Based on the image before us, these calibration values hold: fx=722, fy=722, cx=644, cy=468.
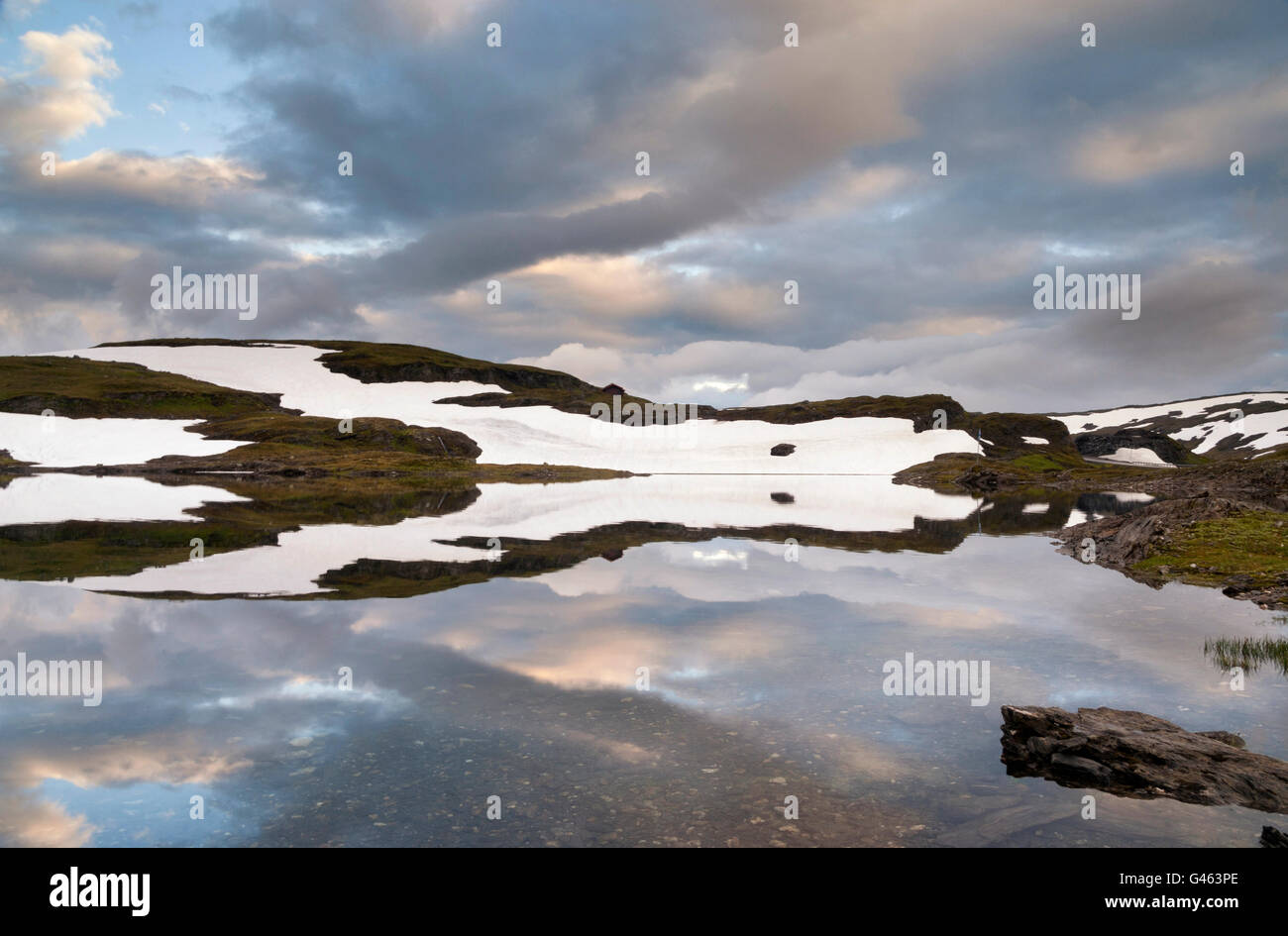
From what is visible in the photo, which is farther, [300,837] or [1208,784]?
[1208,784]

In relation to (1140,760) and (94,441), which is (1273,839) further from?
(94,441)

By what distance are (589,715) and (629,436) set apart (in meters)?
117

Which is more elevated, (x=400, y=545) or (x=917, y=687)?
(x=400, y=545)

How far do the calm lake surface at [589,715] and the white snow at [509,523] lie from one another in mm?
1807

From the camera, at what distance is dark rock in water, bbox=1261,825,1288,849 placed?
6762mm

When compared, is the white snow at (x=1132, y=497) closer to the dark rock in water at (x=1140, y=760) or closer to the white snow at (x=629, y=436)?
the white snow at (x=629, y=436)

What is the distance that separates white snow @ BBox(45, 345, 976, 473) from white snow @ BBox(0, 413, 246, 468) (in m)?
30.8

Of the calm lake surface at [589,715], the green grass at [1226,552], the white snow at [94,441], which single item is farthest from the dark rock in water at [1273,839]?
the white snow at [94,441]

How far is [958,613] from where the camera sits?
17.2 m

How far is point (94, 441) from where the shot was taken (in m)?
89.4
